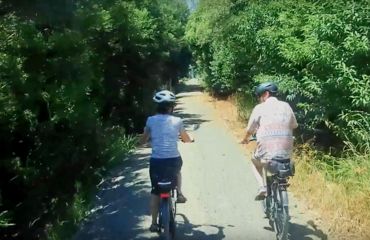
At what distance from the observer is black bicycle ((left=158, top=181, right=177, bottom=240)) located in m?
6.32

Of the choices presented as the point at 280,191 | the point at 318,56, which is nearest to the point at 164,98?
the point at 280,191

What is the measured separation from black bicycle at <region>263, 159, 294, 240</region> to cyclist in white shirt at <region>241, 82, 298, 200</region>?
74 millimetres

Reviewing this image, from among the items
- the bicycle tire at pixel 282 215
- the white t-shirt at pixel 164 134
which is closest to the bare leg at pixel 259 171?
the bicycle tire at pixel 282 215

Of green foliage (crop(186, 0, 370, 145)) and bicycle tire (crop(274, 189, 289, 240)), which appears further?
green foliage (crop(186, 0, 370, 145))

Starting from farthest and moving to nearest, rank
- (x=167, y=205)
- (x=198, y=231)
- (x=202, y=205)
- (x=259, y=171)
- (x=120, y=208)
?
(x=120, y=208) → (x=202, y=205) → (x=198, y=231) → (x=259, y=171) → (x=167, y=205)

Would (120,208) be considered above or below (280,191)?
below

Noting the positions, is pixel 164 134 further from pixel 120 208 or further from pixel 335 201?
pixel 120 208

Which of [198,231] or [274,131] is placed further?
[198,231]

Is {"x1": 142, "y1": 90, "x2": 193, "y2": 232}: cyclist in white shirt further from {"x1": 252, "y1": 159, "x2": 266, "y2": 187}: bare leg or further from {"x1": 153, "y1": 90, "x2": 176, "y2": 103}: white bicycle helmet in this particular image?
{"x1": 252, "y1": 159, "x2": 266, "y2": 187}: bare leg

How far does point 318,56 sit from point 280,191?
448 centimetres

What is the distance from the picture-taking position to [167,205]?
6379mm

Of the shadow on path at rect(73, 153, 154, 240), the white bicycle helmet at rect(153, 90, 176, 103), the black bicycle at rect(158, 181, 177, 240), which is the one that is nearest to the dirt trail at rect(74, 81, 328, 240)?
the shadow on path at rect(73, 153, 154, 240)

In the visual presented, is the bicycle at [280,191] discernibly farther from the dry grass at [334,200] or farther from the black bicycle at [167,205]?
the black bicycle at [167,205]

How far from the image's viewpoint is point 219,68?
27734mm
